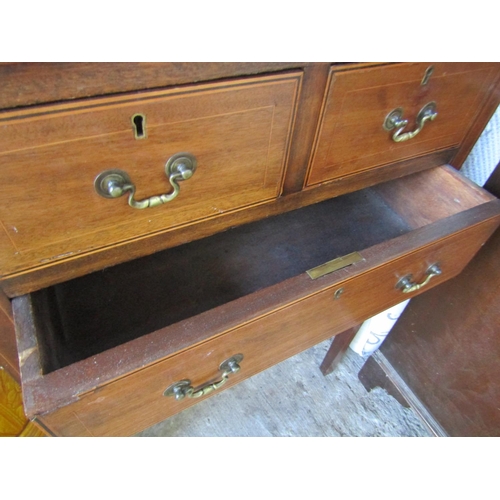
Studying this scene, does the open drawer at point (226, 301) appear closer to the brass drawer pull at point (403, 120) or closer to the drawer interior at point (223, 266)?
the drawer interior at point (223, 266)

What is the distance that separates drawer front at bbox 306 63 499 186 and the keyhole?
0.67 ft

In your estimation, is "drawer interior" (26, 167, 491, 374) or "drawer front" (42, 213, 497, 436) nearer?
"drawer front" (42, 213, 497, 436)

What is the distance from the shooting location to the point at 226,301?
24.2 inches

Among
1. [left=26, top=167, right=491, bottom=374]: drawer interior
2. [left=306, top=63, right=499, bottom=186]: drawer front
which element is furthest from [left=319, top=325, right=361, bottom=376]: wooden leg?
[left=306, top=63, right=499, bottom=186]: drawer front

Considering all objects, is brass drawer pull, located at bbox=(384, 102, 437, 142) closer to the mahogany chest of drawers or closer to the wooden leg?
the mahogany chest of drawers

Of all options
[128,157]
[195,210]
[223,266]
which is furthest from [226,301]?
[128,157]

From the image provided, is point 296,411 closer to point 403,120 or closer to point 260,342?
point 260,342

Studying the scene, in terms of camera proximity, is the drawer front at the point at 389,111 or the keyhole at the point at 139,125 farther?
the drawer front at the point at 389,111

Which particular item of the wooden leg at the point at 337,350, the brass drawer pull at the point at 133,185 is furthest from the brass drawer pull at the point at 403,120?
the wooden leg at the point at 337,350

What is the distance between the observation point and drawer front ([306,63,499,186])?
456 mm

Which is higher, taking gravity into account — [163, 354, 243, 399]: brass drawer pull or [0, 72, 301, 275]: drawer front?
[0, 72, 301, 275]: drawer front

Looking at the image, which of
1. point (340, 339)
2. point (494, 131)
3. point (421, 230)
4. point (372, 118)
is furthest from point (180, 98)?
point (340, 339)

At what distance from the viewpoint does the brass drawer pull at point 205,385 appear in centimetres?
45
